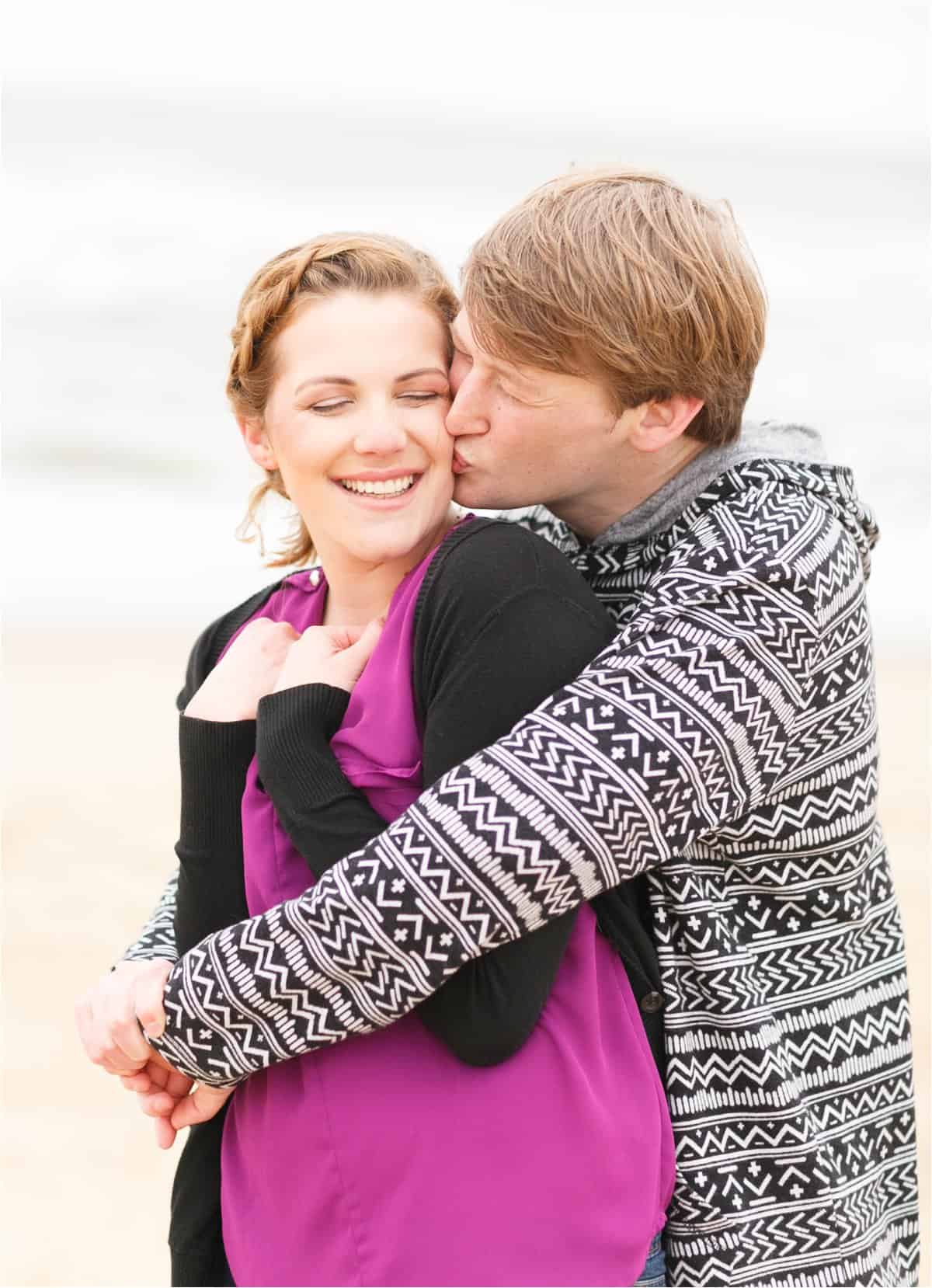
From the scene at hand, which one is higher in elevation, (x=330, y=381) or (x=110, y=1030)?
(x=330, y=381)

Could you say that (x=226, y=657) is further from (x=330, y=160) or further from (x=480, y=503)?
(x=330, y=160)

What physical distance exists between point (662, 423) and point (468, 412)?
320 millimetres

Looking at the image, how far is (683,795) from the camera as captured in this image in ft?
6.21

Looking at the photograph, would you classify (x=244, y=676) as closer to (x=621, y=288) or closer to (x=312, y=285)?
(x=312, y=285)

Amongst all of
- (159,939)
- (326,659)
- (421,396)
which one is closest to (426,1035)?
(326,659)

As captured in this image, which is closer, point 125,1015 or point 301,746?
point 301,746

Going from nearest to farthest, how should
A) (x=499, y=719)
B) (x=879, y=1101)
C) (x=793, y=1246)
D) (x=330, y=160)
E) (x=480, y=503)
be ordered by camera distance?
(x=499, y=719)
(x=793, y=1246)
(x=879, y=1101)
(x=480, y=503)
(x=330, y=160)

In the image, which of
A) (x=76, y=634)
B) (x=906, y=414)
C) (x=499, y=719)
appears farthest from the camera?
(x=906, y=414)

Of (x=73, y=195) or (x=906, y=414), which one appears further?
(x=73, y=195)

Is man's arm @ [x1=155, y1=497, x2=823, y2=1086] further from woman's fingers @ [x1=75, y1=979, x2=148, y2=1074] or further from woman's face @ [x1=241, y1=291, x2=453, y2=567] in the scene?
woman's face @ [x1=241, y1=291, x2=453, y2=567]

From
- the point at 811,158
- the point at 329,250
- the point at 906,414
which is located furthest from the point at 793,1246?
the point at 811,158

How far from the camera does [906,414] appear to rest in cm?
1638

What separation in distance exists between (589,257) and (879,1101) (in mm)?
1429

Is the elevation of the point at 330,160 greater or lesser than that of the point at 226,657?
greater
